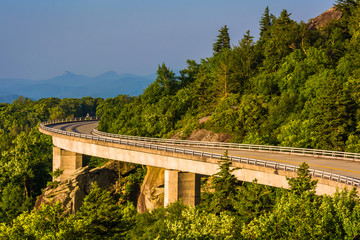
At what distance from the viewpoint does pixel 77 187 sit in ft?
216

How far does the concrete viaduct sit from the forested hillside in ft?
21.1

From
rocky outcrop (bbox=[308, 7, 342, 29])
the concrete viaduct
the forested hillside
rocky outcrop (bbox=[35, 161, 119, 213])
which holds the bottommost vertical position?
rocky outcrop (bbox=[35, 161, 119, 213])

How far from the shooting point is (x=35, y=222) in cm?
3244

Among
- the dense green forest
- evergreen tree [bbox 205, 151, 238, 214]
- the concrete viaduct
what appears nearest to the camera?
the dense green forest

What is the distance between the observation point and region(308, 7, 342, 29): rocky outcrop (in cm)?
9794

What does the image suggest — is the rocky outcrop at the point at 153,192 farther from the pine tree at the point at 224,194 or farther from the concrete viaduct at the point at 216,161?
the pine tree at the point at 224,194

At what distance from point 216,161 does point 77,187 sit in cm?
3016

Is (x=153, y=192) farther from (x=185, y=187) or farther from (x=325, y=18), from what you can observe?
(x=325, y=18)

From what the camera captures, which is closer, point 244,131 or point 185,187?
point 185,187

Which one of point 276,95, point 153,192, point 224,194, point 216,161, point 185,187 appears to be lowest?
point 153,192

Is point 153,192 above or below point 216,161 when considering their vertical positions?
below

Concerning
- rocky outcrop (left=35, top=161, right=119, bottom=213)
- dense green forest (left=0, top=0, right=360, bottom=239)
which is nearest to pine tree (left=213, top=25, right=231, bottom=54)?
dense green forest (left=0, top=0, right=360, bottom=239)

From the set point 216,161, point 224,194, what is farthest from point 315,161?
point 224,194

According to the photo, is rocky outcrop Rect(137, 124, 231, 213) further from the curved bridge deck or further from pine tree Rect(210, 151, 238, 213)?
pine tree Rect(210, 151, 238, 213)
